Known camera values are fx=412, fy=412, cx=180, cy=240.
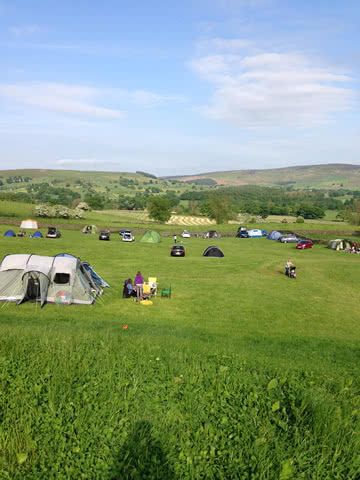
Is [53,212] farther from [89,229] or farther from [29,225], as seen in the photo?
[89,229]

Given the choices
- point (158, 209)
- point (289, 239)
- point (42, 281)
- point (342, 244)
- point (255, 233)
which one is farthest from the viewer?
point (158, 209)

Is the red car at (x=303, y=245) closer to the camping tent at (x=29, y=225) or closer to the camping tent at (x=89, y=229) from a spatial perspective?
the camping tent at (x=89, y=229)

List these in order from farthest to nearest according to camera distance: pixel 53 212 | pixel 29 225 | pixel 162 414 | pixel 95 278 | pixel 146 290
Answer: pixel 53 212 → pixel 29 225 → pixel 95 278 → pixel 146 290 → pixel 162 414

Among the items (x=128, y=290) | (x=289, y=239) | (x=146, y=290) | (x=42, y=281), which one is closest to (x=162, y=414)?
(x=42, y=281)

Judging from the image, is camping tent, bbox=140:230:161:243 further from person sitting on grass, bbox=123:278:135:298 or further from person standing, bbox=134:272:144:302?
person standing, bbox=134:272:144:302

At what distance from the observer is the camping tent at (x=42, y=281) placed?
1953 cm

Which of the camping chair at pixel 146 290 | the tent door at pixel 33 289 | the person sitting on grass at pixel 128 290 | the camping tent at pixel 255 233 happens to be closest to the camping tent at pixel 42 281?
the tent door at pixel 33 289

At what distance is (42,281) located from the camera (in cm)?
1947

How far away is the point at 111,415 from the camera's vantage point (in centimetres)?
680

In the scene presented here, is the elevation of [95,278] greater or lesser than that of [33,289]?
lesser

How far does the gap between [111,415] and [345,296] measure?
21330 millimetres

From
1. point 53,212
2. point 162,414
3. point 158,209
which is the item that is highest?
point 162,414

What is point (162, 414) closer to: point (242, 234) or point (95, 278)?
point (95, 278)

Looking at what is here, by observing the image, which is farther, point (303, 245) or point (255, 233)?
point (255, 233)
